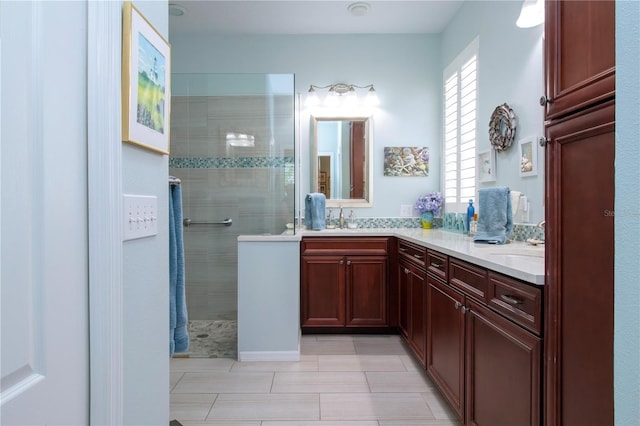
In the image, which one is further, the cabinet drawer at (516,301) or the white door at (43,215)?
the cabinet drawer at (516,301)

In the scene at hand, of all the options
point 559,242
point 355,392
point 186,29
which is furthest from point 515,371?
point 186,29

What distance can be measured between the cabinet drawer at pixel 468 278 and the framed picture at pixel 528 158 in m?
0.84

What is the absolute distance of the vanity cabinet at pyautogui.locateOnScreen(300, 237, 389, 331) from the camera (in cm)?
314

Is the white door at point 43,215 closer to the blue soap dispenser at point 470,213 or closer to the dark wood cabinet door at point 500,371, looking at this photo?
the dark wood cabinet door at point 500,371

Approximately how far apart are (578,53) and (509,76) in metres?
1.62

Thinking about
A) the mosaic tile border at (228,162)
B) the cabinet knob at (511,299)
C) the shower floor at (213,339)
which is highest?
the mosaic tile border at (228,162)

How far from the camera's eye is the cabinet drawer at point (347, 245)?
10.4 feet

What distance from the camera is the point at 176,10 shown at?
10.7ft

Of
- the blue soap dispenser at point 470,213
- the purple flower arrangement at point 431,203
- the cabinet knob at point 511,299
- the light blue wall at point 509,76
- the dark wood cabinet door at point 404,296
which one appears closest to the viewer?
the cabinet knob at point 511,299

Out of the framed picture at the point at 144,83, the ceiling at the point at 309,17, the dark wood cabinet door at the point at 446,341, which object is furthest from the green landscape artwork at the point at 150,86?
the ceiling at the point at 309,17

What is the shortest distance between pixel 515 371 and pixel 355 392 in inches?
45.9

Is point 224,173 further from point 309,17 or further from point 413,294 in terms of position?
point 413,294

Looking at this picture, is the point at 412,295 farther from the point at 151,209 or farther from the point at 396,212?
the point at 151,209

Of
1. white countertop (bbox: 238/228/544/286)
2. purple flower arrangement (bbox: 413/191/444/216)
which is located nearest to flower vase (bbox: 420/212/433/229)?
purple flower arrangement (bbox: 413/191/444/216)
